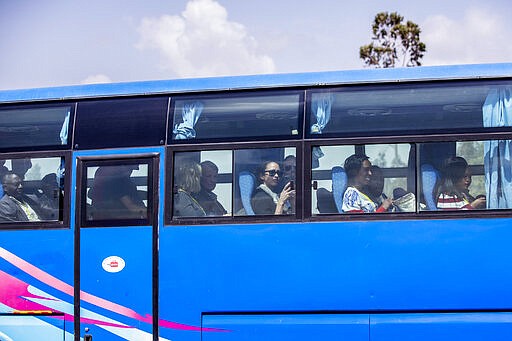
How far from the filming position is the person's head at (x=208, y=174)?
814cm

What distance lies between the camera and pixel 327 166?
7902 mm

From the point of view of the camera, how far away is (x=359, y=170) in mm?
7871

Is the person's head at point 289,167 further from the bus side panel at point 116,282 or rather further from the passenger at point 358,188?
the bus side panel at point 116,282

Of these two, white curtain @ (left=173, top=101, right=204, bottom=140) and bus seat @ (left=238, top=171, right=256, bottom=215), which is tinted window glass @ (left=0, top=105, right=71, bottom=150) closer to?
white curtain @ (left=173, top=101, right=204, bottom=140)

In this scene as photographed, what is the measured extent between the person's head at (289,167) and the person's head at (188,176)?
0.91m

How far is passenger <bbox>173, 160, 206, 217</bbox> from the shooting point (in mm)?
8094

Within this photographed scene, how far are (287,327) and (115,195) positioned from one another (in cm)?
227

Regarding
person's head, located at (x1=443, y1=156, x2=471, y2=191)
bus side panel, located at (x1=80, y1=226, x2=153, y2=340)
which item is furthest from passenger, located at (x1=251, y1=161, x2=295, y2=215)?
person's head, located at (x1=443, y1=156, x2=471, y2=191)

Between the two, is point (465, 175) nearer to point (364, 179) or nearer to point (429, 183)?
point (429, 183)

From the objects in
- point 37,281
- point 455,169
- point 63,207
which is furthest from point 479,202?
point 37,281

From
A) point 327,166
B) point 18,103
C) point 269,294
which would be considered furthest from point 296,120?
point 18,103

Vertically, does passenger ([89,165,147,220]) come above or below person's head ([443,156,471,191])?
below

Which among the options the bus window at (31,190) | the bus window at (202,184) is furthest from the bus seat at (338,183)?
Answer: the bus window at (31,190)

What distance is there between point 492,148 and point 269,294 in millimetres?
2625
